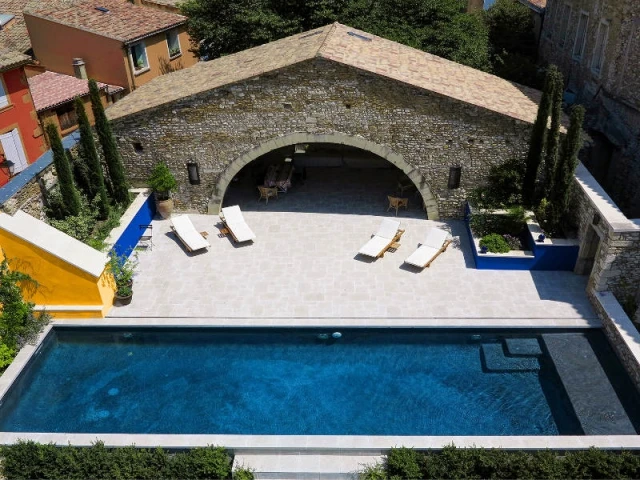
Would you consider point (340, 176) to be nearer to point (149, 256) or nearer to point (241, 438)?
point (149, 256)

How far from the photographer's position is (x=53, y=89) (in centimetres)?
2767

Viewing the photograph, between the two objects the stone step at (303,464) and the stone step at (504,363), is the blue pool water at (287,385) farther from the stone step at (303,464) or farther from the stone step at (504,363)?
the stone step at (303,464)

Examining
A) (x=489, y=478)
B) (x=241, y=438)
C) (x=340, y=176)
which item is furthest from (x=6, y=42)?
(x=489, y=478)

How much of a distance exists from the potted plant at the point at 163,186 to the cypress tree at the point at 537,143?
43.1 ft

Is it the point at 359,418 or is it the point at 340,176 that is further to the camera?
the point at 340,176

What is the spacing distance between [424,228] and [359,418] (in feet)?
31.4

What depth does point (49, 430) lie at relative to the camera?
13594mm

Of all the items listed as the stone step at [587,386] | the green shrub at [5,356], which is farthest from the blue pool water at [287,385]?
the green shrub at [5,356]

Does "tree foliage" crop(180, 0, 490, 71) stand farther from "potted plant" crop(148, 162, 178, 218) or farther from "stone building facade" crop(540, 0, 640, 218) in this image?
"potted plant" crop(148, 162, 178, 218)

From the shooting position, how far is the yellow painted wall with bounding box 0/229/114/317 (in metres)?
16.4

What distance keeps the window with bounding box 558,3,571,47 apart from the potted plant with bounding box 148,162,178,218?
20540mm

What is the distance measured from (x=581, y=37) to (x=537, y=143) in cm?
1039

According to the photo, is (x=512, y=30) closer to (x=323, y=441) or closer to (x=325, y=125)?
(x=325, y=125)

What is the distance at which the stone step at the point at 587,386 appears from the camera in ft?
43.6
